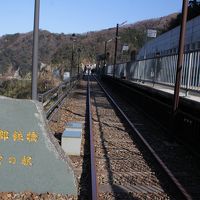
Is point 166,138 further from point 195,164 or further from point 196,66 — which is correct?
point 195,164

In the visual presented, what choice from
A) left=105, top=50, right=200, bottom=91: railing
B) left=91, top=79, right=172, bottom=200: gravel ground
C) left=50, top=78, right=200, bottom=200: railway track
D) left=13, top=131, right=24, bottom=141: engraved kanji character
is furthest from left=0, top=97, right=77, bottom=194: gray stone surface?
left=105, top=50, right=200, bottom=91: railing

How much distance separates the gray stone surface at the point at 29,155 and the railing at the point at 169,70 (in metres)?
7.10

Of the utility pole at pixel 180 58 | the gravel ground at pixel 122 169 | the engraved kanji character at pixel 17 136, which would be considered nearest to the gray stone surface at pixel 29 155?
the engraved kanji character at pixel 17 136

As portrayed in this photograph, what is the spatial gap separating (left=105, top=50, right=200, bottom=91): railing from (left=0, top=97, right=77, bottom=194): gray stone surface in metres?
7.10

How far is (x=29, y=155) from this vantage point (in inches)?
309

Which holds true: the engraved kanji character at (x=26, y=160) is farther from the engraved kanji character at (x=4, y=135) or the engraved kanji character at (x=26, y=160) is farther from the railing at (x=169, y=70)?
the railing at (x=169, y=70)

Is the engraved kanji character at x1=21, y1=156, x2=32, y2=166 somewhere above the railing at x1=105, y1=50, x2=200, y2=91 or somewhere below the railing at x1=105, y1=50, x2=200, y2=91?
below

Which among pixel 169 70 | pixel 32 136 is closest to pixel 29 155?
pixel 32 136

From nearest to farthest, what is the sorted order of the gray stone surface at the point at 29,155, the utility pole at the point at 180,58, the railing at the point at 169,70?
the gray stone surface at the point at 29,155 < the utility pole at the point at 180,58 < the railing at the point at 169,70

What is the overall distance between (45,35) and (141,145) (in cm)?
17256

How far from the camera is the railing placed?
567 inches

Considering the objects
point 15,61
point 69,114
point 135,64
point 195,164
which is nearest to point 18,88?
point 135,64

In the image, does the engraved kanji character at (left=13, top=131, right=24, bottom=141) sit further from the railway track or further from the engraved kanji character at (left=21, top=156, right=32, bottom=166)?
the railway track

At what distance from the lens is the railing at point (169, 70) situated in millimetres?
14406
